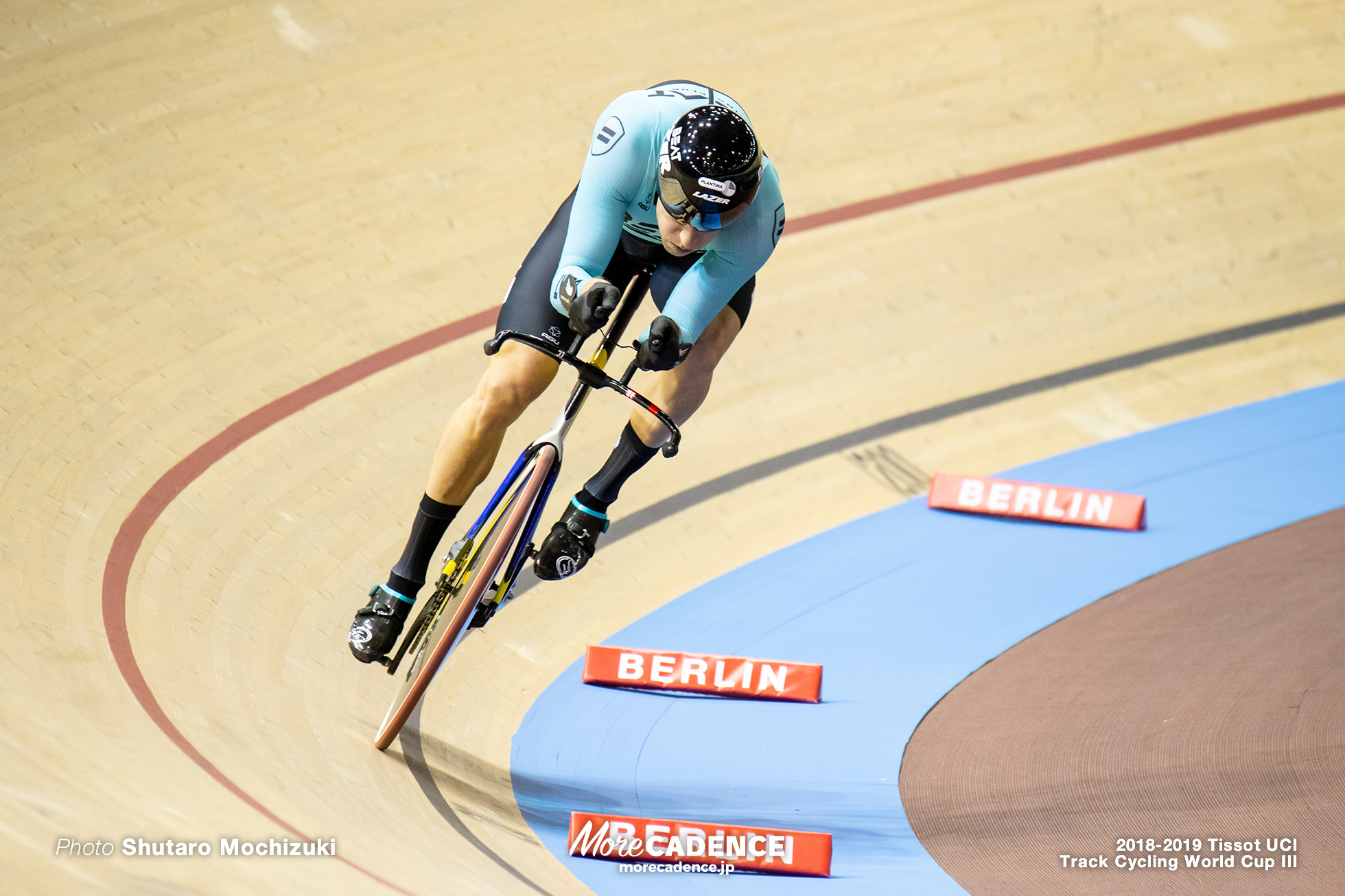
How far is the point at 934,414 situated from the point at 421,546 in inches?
105

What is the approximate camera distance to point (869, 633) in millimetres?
4219

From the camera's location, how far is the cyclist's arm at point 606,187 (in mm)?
2881

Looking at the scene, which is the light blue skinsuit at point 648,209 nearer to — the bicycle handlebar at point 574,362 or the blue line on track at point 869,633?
the bicycle handlebar at point 574,362

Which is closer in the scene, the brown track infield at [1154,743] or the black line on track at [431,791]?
the black line on track at [431,791]

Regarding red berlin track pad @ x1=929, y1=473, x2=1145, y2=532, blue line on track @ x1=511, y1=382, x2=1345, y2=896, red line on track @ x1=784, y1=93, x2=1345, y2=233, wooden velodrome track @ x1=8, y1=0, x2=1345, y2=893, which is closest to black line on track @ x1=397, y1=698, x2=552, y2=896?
wooden velodrome track @ x1=8, y1=0, x2=1345, y2=893

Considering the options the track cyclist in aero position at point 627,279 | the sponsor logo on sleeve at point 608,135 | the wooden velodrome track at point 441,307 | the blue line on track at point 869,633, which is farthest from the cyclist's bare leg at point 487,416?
the blue line on track at point 869,633

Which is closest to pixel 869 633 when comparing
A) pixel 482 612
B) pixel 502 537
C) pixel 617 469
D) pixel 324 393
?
pixel 617 469

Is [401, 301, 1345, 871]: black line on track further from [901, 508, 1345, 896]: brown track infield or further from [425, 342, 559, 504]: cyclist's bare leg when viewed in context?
[901, 508, 1345, 896]: brown track infield

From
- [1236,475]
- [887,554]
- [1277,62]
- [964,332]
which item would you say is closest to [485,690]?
[887,554]

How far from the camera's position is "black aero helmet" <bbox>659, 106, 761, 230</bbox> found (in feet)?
8.73

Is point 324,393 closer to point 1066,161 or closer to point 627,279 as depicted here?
point 627,279

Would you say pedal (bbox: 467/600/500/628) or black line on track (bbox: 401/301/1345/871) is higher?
black line on track (bbox: 401/301/1345/871)

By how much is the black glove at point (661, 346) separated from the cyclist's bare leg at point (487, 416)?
0.27 metres

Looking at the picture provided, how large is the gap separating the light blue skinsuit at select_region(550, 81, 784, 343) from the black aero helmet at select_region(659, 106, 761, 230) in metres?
0.16
